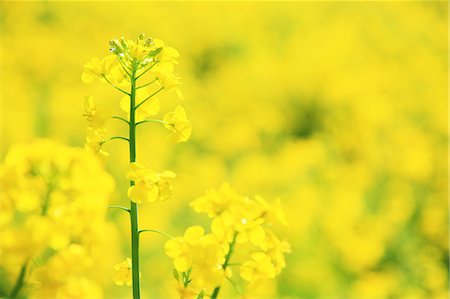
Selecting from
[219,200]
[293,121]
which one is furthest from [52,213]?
[293,121]

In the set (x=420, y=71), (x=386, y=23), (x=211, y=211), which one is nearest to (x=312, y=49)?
(x=420, y=71)

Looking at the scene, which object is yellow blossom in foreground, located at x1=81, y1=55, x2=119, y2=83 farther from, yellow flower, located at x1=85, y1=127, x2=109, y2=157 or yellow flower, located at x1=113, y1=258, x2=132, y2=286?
yellow flower, located at x1=113, y1=258, x2=132, y2=286

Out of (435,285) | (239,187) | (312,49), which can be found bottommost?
(435,285)

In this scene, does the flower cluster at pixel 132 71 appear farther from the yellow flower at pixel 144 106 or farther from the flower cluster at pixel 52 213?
the flower cluster at pixel 52 213

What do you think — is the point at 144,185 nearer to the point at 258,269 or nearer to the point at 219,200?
the point at 219,200

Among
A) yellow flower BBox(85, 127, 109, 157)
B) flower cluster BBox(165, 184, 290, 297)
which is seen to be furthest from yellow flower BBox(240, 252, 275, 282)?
yellow flower BBox(85, 127, 109, 157)

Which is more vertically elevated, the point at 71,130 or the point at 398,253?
the point at 71,130

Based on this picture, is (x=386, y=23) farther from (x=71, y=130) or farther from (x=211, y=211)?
(x=211, y=211)
